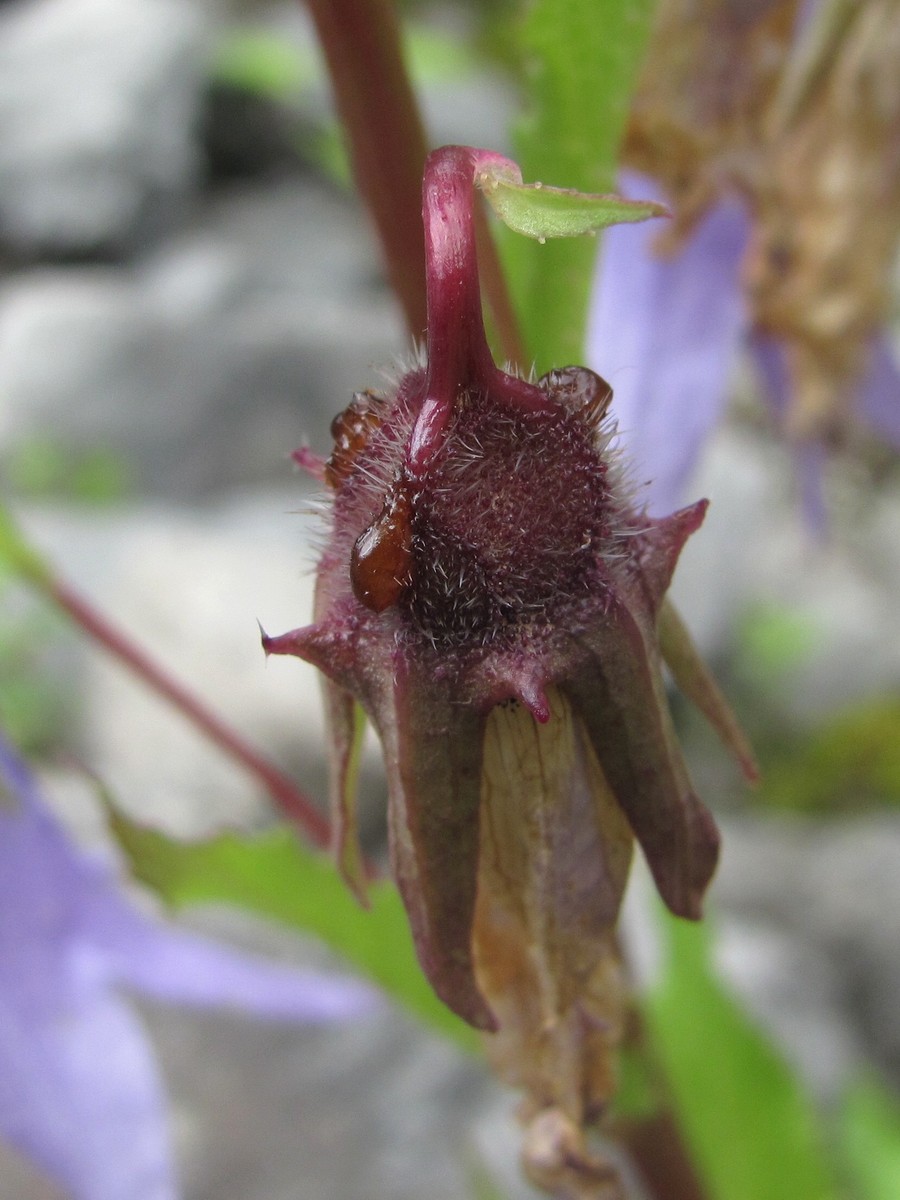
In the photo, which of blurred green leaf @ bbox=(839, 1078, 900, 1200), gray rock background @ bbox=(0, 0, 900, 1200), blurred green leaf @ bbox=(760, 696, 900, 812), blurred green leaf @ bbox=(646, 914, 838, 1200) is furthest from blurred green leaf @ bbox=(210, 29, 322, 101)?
blurred green leaf @ bbox=(646, 914, 838, 1200)

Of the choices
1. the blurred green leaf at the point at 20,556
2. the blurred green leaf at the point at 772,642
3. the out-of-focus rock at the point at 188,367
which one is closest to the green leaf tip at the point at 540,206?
the blurred green leaf at the point at 20,556

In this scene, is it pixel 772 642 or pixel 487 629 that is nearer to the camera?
pixel 487 629

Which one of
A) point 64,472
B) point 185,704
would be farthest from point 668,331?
point 64,472

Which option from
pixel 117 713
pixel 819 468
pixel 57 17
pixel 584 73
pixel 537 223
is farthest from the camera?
pixel 57 17

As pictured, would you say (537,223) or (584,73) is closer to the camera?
(537,223)

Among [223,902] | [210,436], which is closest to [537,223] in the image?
[223,902]

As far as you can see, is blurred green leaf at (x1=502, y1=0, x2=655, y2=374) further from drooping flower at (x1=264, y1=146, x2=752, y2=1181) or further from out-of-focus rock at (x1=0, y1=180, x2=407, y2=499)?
out-of-focus rock at (x1=0, y1=180, x2=407, y2=499)

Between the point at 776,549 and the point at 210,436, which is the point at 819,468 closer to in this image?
the point at 776,549

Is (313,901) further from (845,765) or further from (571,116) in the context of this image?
(845,765)
